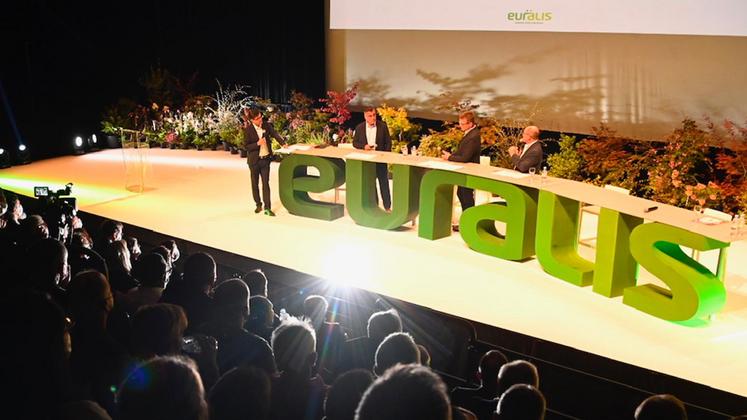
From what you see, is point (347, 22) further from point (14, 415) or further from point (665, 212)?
point (14, 415)

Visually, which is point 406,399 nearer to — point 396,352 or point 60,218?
point 396,352

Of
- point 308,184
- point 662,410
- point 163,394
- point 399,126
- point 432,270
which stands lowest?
point 432,270

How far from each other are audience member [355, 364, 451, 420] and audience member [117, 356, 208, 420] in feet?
1.71

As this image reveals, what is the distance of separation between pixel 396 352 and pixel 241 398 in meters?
0.78

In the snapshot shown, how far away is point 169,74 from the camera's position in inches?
522

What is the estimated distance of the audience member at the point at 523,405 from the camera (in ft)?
8.03

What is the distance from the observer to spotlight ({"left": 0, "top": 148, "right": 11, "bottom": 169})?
437 inches

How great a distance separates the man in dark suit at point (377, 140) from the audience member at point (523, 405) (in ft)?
18.4

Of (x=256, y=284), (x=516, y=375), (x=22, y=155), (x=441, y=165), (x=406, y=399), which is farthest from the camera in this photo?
(x=22, y=155)

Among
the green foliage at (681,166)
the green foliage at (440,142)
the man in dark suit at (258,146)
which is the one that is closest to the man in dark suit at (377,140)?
the man in dark suit at (258,146)

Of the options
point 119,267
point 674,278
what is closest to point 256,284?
point 119,267

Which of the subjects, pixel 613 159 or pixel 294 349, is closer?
pixel 294 349

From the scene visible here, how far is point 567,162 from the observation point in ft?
30.1

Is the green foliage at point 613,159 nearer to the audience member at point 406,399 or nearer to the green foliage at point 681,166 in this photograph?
the green foliage at point 681,166
